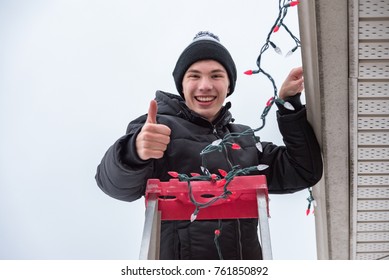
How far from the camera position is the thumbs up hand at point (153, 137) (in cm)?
140

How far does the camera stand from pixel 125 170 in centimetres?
148

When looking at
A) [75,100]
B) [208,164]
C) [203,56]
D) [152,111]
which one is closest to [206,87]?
[203,56]

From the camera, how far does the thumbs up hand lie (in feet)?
4.59

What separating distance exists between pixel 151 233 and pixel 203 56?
0.69 meters

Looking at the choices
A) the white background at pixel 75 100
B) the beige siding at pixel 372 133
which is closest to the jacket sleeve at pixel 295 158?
the beige siding at pixel 372 133

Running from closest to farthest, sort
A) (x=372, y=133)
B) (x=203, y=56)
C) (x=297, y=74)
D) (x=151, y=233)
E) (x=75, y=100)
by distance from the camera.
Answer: (x=151, y=233), (x=372, y=133), (x=297, y=74), (x=203, y=56), (x=75, y=100)

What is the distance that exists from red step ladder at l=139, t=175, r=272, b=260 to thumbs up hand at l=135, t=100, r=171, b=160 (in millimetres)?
75

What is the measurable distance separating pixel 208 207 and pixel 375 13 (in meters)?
0.63

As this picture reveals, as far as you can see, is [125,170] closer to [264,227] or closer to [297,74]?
[264,227]

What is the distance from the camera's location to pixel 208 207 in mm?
1466

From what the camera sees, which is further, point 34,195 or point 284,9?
point 34,195
